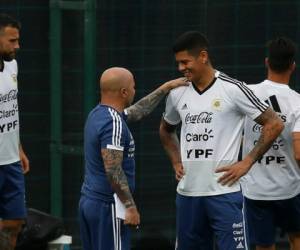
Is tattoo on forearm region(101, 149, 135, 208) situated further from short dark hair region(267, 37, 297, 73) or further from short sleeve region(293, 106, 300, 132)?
short dark hair region(267, 37, 297, 73)

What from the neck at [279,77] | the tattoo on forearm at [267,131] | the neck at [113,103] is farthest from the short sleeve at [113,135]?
the neck at [279,77]

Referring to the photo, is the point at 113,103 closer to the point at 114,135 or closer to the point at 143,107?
the point at 114,135

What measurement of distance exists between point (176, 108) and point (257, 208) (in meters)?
0.97

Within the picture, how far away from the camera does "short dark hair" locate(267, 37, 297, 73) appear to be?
8.28m

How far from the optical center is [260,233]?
852 centimetres

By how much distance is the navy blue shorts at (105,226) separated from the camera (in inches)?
301

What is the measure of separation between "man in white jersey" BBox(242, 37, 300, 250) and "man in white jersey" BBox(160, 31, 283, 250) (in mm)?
388

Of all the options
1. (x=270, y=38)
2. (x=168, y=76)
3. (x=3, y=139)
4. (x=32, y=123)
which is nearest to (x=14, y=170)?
(x=3, y=139)

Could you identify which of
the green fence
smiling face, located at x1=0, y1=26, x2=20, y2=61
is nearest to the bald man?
smiling face, located at x1=0, y1=26, x2=20, y2=61

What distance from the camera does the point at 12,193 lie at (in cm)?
903

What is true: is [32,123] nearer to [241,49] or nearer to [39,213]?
[39,213]

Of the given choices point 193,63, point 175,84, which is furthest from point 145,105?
point 193,63

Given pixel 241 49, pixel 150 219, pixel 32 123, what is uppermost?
pixel 241 49

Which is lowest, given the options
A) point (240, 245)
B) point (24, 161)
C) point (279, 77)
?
point (240, 245)
